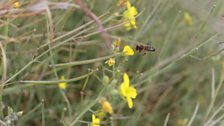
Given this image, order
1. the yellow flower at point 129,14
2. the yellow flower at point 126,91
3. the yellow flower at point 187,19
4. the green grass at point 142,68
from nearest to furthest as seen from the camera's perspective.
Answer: the yellow flower at point 126,91 < the yellow flower at point 129,14 < the green grass at point 142,68 < the yellow flower at point 187,19

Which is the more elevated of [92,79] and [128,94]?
[92,79]

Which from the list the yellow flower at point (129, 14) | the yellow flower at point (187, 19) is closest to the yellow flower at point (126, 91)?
the yellow flower at point (129, 14)

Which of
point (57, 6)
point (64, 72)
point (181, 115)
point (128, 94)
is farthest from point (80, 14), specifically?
point (128, 94)

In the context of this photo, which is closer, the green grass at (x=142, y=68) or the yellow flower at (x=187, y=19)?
the green grass at (x=142, y=68)

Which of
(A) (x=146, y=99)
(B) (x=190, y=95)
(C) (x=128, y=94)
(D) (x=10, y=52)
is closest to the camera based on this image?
(C) (x=128, y=94)

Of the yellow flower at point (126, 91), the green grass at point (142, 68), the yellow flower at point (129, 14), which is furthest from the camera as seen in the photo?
the green grass at point (142, 68)

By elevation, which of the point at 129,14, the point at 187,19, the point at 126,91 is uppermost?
the point at 187,19

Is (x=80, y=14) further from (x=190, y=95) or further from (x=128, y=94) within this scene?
(x=128, y=94)

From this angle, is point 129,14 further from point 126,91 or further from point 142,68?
point 142,68

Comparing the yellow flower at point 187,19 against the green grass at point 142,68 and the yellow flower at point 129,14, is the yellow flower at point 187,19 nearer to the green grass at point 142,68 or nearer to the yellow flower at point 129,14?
the green grass at point 142,68

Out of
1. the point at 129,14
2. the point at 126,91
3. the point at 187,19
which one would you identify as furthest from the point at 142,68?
the point at 126,91

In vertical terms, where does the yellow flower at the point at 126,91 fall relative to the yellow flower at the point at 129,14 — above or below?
below
